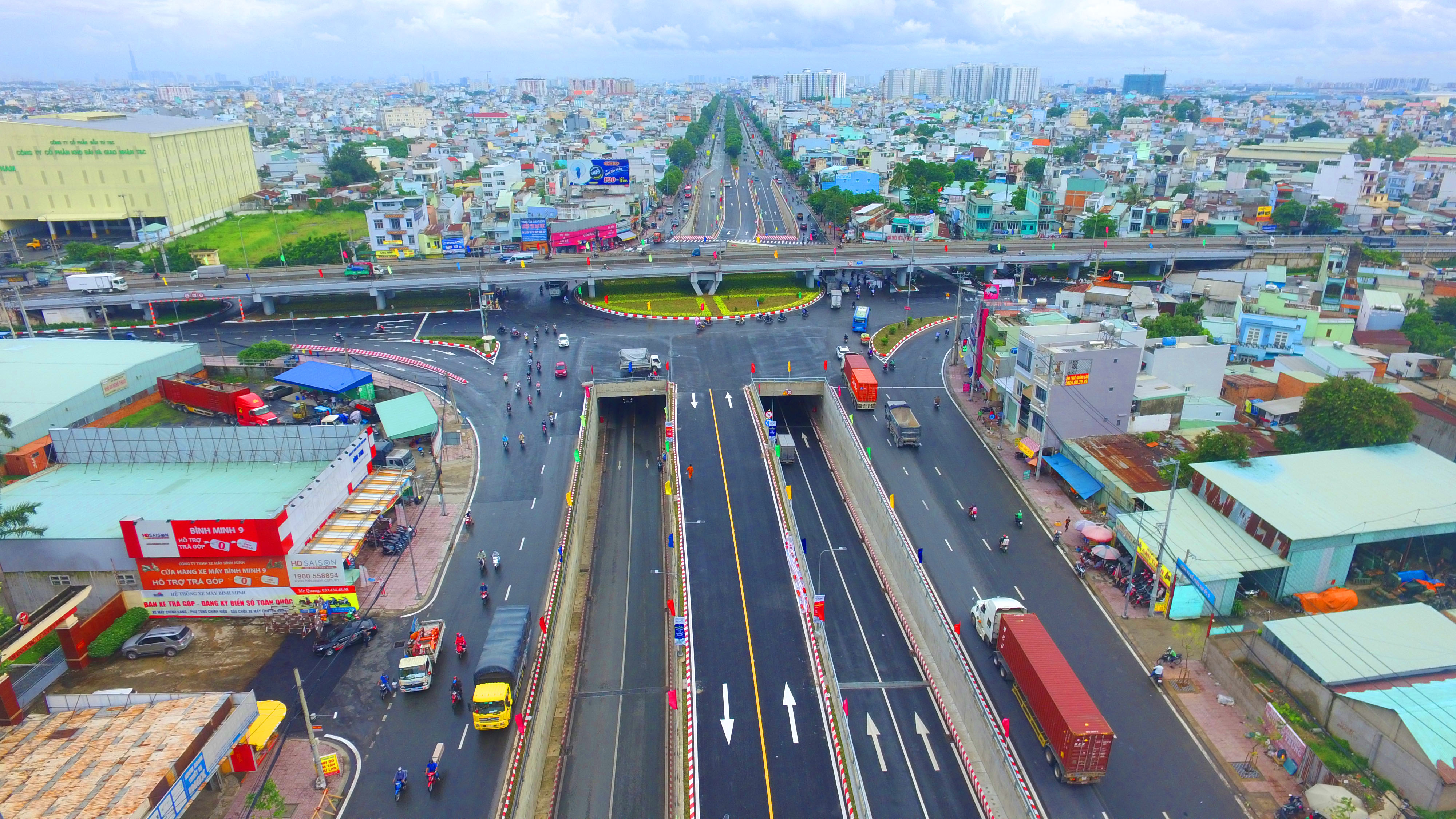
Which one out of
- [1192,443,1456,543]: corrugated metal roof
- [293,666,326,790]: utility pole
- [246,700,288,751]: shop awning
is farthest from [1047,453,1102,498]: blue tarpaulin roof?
[246,700,288,751]: shop awning

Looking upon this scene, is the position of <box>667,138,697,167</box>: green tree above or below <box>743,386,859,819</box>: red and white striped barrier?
above

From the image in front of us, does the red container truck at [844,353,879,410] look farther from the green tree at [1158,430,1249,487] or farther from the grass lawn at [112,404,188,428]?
the grass lawn at [112,404,188,428]

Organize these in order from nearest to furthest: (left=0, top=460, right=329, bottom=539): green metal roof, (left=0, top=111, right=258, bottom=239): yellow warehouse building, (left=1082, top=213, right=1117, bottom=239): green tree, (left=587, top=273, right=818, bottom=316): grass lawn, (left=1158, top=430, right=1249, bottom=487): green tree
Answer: (left=0, top=460, right=329, bottom=539): green metal roof < (left=1158, top=430, right=1249, bottom=487): green tree < (left=587, top=273, right=818, bottom=316): grass lawn < (left=1082, top=213, right=1117, bottom=239): green tree < (left=0, top=111, right=258, bottom=239): yellow warehouse building

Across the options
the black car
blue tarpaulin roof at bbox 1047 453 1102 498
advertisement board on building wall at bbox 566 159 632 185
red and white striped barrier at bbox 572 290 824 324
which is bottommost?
the black car

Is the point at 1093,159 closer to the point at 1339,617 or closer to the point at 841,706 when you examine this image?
the point at 1339,617

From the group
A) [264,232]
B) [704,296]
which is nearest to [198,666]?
[704,296]

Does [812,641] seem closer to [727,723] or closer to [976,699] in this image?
[727,723]
